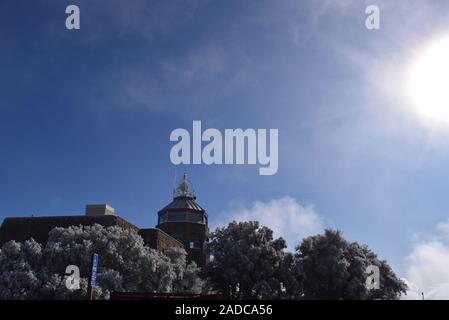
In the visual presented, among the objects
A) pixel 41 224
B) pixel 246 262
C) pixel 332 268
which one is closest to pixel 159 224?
pixel 41 224

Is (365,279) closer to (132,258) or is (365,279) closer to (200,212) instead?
(132,258)

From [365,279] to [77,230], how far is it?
3214cm

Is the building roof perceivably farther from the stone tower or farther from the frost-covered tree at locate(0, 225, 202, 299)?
the stone tower

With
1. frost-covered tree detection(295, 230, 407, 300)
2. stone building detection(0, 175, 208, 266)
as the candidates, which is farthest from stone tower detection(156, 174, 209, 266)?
frost-covered tree detection(295, 230, 407, 300)

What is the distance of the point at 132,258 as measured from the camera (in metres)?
51.9

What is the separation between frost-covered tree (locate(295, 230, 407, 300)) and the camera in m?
51.8

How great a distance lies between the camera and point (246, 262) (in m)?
51.6

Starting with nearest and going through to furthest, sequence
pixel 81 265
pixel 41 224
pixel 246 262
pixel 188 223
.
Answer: pixel 81 265 < pixel 246 262 < pixel 41 224 < pixel 188 223

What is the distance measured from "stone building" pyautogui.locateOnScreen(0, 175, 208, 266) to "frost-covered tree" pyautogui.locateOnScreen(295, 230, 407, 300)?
16866 mm

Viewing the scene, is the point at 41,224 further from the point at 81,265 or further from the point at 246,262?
the point at 246,262

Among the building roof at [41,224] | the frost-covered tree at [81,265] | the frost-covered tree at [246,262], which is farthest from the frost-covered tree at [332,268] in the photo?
the building roof at [41,224]

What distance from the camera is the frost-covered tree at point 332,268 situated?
5184 cm

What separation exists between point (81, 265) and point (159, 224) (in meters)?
36.2

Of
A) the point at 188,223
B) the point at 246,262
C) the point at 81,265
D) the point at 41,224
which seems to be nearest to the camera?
the point at 81,265
